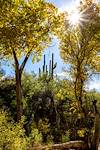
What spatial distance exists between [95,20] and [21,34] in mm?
9744

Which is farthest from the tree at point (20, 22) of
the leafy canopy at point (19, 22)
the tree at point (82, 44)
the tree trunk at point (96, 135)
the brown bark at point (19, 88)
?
the tree trunk at point (96, 135)

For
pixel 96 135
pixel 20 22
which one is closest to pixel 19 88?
pixel 96 135

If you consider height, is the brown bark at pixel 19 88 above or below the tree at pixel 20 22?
below

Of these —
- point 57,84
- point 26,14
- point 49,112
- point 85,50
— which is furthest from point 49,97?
point 26,14

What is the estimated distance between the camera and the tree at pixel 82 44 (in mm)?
26672

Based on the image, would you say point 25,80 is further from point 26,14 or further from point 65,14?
point 26,14

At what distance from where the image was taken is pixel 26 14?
19391 millimetres

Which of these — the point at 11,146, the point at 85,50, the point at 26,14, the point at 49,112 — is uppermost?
the point at 26,14

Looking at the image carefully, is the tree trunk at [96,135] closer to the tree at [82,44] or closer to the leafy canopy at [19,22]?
the tree at [82,44]

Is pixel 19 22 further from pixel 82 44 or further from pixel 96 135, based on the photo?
pixel 96 135

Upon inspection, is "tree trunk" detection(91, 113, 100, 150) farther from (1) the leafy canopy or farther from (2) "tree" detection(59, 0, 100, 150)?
(1) the leafy canopy

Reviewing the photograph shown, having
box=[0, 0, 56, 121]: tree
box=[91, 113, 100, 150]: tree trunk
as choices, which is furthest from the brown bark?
box=[91, 113, 100, 150]: tree trunk

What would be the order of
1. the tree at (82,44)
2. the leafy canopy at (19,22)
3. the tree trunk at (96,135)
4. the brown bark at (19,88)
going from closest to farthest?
the leafy canopy at (19,22)
the brown bark at (19,88)
the tree trunk at (96,135)
the tree at (82,44)

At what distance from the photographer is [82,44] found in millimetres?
27312
